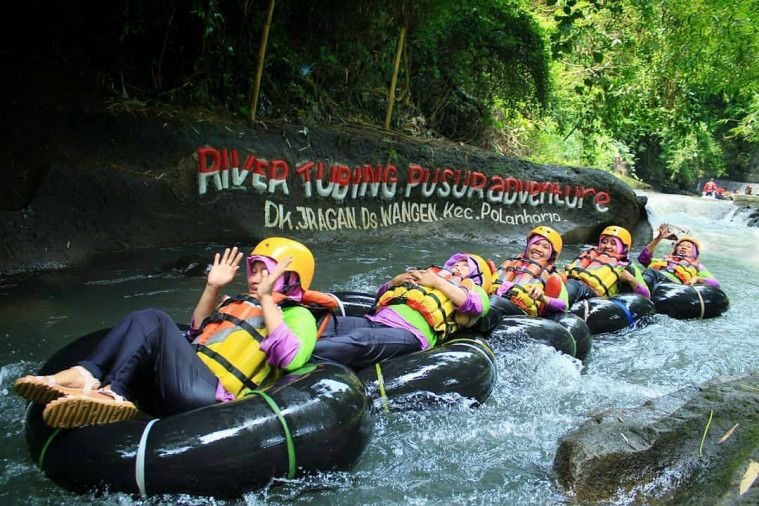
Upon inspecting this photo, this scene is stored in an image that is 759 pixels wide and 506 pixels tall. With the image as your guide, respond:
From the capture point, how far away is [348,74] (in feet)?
30.8

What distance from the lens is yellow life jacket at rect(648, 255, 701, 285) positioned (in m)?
6.97

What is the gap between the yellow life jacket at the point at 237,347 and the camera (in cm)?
275

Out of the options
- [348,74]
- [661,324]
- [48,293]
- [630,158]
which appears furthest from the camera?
[630,158]

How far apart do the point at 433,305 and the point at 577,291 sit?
8.03ft

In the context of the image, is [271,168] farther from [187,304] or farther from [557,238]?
[557,238]

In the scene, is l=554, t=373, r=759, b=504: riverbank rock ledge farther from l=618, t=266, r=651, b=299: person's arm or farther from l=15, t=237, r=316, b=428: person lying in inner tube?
l=618, t=266, r=651, b=299: person's arm

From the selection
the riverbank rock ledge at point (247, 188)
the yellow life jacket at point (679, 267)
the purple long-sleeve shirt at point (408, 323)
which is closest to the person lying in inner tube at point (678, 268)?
the yellow life jacket at point (679, 267)

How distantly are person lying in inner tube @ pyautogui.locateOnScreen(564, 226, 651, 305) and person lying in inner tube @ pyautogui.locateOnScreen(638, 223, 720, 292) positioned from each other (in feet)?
2.24

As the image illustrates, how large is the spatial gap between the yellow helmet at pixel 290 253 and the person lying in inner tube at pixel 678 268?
4.93m

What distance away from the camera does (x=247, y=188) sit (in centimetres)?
721

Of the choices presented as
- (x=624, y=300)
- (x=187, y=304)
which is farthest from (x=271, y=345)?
(x=624, y=300)

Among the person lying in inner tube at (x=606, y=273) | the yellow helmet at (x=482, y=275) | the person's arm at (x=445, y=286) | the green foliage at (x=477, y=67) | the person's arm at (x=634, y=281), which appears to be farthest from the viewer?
the green foliage at (x=477, y=67)

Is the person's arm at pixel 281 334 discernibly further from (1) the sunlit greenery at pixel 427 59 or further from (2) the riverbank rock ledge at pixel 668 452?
(1) the sunlit greenery at pixel 427 59

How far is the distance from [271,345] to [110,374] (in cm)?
70
